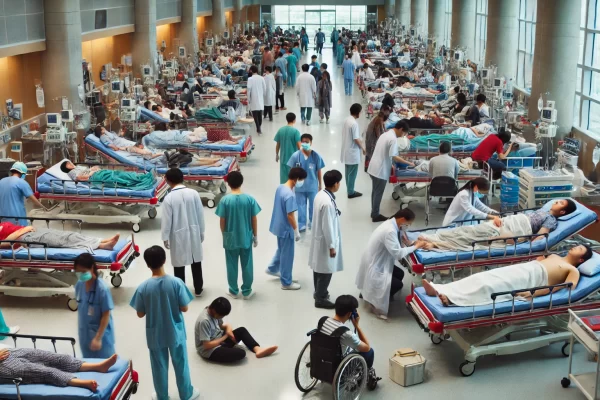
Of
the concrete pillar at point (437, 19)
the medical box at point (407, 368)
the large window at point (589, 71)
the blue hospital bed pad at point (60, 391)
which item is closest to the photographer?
the blue hospital bed pad at point (60, 391)

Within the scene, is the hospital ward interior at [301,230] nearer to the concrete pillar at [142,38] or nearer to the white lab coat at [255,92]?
the white lab coat at [255,92]

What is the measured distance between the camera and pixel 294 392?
6.97 m

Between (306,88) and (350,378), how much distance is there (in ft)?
42.3

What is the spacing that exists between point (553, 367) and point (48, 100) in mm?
12292

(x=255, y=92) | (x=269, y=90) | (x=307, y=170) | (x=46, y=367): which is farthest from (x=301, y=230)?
(x=269, y=90)

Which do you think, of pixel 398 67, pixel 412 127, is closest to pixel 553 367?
pixel 412 127

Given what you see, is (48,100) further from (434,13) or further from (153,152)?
(434,13)

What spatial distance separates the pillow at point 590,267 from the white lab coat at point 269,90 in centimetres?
1211

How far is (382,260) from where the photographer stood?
831 cm

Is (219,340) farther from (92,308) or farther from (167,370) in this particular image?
(92,308)

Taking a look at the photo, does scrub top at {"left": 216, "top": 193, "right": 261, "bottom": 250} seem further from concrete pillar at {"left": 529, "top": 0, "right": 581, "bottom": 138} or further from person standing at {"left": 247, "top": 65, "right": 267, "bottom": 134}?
person standing at {"left": 247, "top": 65, "right": 267, "bottom": 134}

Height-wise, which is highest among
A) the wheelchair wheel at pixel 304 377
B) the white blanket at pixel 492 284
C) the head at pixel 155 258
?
the head at pixel 155 258

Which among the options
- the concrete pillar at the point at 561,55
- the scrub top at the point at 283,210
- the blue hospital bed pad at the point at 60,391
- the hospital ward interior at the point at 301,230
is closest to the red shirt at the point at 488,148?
the hospital ward interior at the point at 301,230

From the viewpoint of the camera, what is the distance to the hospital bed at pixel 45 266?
8.64m
